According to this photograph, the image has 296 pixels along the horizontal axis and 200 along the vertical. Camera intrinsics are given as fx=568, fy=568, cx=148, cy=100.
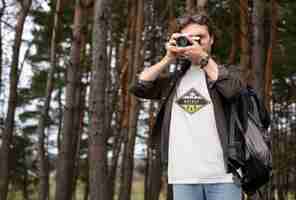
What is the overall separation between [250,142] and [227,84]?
0.33 m

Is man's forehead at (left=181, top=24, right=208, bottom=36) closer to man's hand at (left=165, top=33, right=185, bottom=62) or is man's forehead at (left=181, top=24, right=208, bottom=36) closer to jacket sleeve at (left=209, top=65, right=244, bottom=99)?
man's hand at (left=165, top=33, right=185, bottom=62)

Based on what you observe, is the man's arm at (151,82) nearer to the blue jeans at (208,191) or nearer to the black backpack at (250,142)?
the black backpack at (250,142)

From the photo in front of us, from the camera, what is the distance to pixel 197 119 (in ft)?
9.96

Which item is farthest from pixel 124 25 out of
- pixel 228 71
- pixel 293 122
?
pixel 228 71

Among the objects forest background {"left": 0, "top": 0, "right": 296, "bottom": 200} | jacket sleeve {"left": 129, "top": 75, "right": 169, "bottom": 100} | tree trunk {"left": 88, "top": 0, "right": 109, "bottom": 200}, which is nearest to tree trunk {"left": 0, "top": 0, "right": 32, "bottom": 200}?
forest background {"left": 0, "top": 0, "right": 296, "bottom": 200}

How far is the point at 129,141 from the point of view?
390 inches

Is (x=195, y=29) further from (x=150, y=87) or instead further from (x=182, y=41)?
(x=150, y=87)

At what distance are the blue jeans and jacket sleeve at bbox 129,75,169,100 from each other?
567 millimetres

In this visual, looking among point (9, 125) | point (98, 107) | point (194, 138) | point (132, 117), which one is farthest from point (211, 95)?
point (9, 125)

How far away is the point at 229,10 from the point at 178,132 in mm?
8907

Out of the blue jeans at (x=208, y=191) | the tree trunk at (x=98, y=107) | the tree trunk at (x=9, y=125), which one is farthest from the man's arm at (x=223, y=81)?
the tree trunk at (x=9, y=125)

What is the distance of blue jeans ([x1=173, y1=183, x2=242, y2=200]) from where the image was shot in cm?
296

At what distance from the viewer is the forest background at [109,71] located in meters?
6.42

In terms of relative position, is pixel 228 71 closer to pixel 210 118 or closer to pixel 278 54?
pixel 210 118
